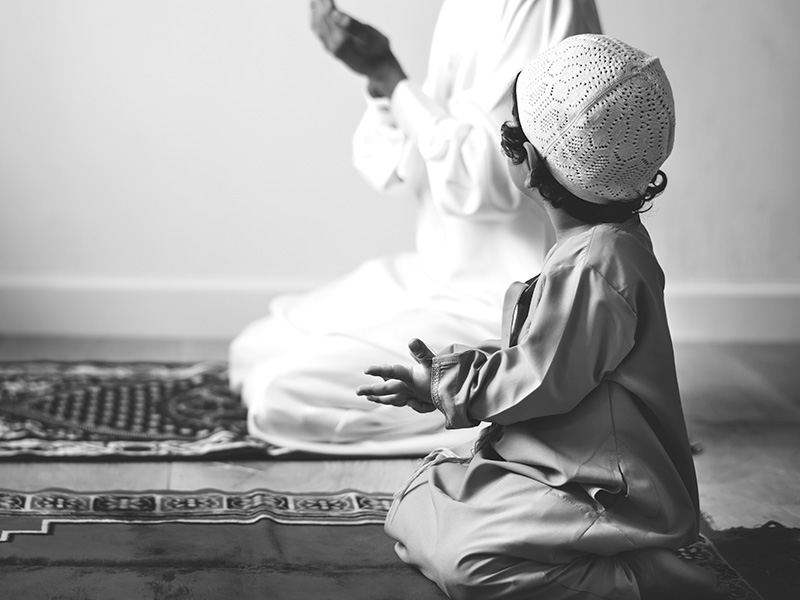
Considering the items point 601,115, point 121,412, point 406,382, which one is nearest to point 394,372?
point 406,382

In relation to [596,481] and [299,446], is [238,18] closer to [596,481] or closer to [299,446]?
[299,446]

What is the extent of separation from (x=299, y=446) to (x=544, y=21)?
3.51 ft

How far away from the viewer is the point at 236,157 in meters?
3.82

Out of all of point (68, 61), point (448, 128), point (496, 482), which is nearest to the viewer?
point (496, 482)

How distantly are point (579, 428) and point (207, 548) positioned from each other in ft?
2.21

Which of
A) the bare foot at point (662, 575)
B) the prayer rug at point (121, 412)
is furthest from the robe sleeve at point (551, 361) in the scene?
the prayer rug at point (121, 412)

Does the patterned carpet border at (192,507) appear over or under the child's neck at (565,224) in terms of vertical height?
under

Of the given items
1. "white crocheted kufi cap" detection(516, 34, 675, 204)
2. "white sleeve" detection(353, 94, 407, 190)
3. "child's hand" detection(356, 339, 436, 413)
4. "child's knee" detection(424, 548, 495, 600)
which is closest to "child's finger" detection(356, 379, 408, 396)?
"child's hand" detection(356, 339, 436, 413)

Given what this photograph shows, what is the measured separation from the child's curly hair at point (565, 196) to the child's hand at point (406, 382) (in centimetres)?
30

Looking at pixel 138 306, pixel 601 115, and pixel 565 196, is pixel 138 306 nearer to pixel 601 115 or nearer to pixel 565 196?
pixel 565 196

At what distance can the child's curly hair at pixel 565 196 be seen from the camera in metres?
1.64

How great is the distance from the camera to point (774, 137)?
3912mm

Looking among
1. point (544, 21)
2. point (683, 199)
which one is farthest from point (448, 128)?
point (683, 199)

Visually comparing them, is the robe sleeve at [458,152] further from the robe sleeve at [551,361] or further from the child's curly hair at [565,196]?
the robe sleeve at [551,361]
